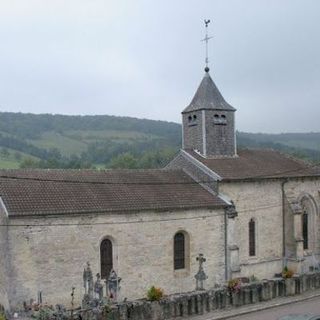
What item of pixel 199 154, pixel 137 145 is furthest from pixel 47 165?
pixel 199 154

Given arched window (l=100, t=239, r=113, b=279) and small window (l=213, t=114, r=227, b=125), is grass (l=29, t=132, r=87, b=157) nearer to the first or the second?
small window (l=213, t=114, r=227, b=125)

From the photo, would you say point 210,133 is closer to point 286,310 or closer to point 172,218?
point 172,218

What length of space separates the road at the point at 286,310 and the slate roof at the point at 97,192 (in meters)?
6.56

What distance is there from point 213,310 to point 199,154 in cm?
1162

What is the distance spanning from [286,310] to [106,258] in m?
8.45

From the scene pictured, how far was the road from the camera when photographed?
20.1 m

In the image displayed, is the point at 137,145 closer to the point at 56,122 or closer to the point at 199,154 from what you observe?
the point at 56,122

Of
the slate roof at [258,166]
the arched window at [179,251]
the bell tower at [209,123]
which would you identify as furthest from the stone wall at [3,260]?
the bell tower at [209,123]

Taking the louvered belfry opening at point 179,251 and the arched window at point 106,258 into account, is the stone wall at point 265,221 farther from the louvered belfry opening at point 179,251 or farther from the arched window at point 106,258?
the arched window at point 106,258

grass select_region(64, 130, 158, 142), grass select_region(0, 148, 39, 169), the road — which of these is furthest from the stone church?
grass select_region(64, 130, 158, 142)

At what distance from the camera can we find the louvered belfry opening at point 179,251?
25.3m

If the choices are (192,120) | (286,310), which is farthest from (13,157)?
(286,310)

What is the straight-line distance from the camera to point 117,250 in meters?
23.2

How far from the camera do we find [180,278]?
25.2 m
